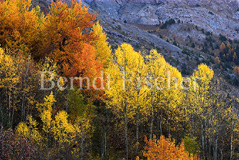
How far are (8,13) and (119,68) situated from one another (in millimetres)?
15865

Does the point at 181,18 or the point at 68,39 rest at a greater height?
the point at 181,18

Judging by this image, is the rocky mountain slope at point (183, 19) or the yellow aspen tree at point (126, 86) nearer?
the yellow aspen tree at point (126, 86)

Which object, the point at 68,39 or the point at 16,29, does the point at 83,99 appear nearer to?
the point at 68,39

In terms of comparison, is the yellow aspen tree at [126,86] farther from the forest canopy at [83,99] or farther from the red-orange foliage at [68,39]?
the red-orange foliage at [68,39]

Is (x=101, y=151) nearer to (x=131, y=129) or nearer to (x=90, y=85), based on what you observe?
(x=131, y=129)

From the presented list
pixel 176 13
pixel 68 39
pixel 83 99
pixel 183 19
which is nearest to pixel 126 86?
pixel 83 99

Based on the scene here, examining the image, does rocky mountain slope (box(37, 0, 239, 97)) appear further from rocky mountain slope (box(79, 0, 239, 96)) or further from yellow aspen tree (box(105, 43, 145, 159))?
yellow aspen tree (box(105, 43, 145, 159))

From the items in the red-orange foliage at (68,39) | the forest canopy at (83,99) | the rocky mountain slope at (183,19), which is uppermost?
the rocky mountain slope at (183,19)

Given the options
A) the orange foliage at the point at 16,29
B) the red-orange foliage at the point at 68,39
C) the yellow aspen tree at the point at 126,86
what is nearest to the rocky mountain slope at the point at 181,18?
the red-orange foliage at the point at 68,39

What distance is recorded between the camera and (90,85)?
63.4ft

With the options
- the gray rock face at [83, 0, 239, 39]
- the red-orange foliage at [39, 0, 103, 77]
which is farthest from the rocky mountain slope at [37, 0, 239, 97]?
the red-orange foliage at [39, 0, 103, 77]

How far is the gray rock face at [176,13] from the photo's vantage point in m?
166

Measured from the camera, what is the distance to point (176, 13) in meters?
178

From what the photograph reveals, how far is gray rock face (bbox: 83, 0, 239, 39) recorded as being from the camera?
165625mm
